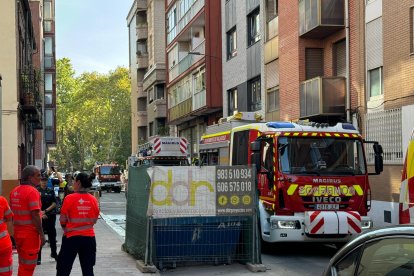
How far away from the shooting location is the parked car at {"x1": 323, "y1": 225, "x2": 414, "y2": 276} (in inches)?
142

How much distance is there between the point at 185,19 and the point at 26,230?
34.5 m

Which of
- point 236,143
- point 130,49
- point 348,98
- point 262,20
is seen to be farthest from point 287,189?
point 130,49

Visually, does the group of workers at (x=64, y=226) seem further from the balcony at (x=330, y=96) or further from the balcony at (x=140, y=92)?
the balcony at (x=140, y=92)

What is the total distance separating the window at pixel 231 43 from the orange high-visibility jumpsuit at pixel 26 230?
26.6 metres

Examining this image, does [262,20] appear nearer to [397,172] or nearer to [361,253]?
[397,172]

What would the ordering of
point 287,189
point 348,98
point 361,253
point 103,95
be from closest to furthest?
point 361,253
point 287,189
point 348,98
point 103,95

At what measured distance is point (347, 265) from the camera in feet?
13.5

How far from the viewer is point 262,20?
2933 cm

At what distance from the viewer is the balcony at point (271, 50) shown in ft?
90.7

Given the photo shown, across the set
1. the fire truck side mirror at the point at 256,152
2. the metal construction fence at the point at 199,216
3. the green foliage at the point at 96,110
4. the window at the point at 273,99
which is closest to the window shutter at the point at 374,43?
the window at the point at 273,99

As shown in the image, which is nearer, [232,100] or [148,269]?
[148,269]

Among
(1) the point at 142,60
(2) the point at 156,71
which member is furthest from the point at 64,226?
(1) the point at 142,60

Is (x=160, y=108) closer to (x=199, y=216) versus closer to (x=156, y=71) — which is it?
(x=156, y=71)

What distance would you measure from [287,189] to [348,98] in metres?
11.0
